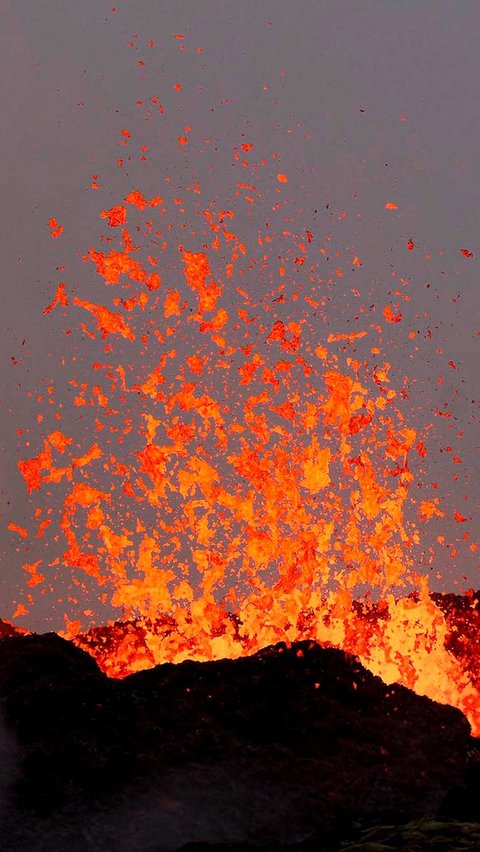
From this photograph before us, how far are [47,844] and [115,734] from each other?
2.21 meters

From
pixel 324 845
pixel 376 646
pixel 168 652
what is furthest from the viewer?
pixel 168 652

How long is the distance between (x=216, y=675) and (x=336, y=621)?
5284mm

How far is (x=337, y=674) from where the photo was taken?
54.8ft

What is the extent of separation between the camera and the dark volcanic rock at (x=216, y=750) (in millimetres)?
13000

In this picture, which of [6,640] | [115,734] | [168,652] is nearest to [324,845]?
[115,734]

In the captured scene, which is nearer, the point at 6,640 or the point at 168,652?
the point at 6,640

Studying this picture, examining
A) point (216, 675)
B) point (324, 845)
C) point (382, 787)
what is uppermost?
point (216, 675)

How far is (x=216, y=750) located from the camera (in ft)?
47.4

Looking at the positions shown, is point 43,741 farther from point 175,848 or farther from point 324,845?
point 324,845

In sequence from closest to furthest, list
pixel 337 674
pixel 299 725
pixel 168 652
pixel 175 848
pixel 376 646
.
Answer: pixel 175 848 → pixel 299 725 → pixel 337 674 → pixel 376 646 → pixel 168 652

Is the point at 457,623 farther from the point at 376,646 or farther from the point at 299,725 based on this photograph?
the point at 299,725

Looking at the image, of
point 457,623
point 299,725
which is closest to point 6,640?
point 299,725

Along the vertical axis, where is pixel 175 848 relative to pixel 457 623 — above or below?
below

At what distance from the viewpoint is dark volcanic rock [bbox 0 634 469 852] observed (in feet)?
42.7
